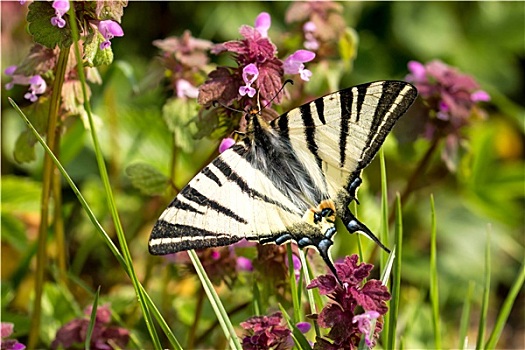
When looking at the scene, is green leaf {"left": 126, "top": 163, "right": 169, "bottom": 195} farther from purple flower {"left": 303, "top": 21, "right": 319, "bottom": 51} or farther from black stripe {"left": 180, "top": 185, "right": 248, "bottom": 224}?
purple flower {"left": 303, "top": 21, "right": 319, "bottom": 51}

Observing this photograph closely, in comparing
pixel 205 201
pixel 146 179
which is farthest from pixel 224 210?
pixel 146 179

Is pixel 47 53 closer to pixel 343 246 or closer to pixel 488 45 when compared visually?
pixel 343 246

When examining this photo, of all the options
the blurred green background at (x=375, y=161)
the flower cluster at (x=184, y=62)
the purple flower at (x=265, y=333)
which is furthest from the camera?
the blurred green background at (x=375, y=161)

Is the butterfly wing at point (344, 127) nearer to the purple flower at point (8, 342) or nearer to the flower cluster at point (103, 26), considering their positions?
the flower cluster at point (103, 26)

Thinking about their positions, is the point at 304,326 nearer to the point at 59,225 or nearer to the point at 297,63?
the point at 297,63

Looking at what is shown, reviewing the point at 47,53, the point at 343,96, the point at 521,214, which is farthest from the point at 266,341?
the point at 521,214

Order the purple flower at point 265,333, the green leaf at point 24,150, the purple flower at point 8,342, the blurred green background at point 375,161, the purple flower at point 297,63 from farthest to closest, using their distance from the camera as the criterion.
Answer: the blurred green background at point 375,161 → the green leaf at point 24,150 → the purple flower at point 297,63 → the purple flower at point 8,342 → the purple flower at point 265,333

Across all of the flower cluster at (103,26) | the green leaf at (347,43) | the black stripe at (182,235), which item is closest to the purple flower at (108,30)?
the flower cluster at (103,26)
